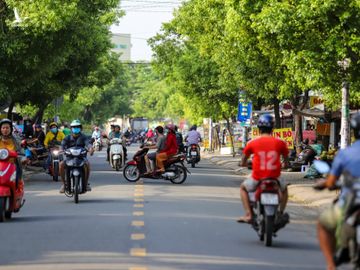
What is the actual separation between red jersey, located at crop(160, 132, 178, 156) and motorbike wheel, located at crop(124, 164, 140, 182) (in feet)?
3.48

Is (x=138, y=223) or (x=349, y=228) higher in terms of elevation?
(x=349, y=228)

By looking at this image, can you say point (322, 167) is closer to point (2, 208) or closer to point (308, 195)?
point (2, 208)

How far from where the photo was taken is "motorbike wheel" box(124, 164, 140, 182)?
2699cm

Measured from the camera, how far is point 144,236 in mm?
13625

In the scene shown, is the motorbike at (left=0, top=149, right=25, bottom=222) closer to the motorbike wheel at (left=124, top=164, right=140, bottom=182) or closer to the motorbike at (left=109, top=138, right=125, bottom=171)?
the motorbike wheel at (left=124, top=164, right=140, bottom=182)

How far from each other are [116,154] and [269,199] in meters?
21.0

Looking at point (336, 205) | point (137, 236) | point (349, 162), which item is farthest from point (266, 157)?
point (349, 162)

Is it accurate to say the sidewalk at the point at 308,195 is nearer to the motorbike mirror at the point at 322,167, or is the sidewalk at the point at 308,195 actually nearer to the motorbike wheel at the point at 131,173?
the motorbike wheel at the point at 131,173

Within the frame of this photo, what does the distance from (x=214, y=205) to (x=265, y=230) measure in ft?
22.1

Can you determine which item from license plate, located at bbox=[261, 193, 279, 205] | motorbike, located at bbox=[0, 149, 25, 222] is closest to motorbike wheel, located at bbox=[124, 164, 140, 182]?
motorbike, located at bbox=[0, 149, 25, 222]

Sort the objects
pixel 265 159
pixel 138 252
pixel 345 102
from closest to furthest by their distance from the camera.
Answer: pixel 138 252, pixel 265 159, pixel 345 102

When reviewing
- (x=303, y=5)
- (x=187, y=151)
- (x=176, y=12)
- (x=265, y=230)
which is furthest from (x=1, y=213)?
(x=176, y=12)

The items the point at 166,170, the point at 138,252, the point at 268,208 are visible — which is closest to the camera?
the point at 138,252

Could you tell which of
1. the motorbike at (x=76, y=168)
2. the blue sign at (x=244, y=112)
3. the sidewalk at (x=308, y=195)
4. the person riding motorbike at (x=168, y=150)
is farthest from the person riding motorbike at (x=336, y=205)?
the blue sign at (x=244, y=112)
